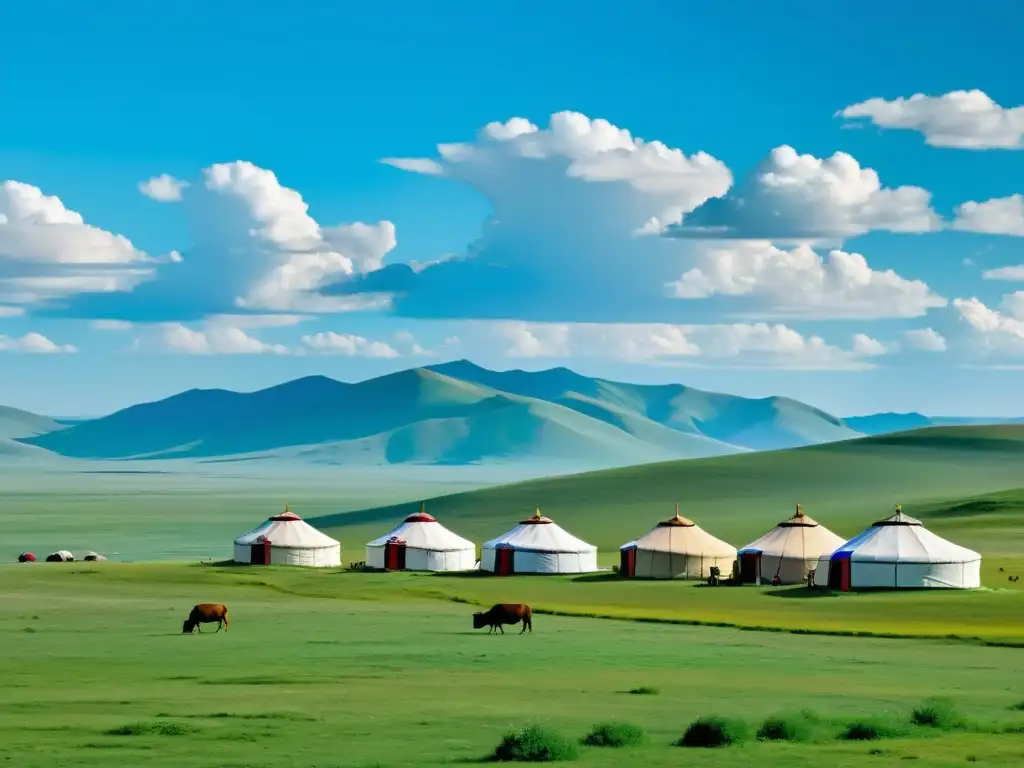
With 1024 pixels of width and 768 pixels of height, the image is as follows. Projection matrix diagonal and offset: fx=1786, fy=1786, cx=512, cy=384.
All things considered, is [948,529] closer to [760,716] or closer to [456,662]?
[456,662]

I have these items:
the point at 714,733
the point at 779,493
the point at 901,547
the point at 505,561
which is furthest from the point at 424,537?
the point at 779,493

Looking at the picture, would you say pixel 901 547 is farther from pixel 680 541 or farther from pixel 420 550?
pixel 420 550

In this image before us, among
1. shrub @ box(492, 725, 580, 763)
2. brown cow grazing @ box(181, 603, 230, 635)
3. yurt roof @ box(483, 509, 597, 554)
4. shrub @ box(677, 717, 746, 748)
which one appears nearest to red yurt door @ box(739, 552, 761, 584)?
yurt roof @ box(483, 509, 597, 554)

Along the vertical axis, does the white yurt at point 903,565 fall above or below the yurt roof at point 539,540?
below

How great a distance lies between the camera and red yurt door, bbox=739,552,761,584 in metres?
66.2

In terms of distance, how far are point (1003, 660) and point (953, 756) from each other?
1736 centimetres

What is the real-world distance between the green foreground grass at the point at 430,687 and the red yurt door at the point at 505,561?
1520cm

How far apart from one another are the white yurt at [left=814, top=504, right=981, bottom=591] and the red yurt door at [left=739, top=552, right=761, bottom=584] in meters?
4.33

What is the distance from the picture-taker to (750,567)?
66.4 m

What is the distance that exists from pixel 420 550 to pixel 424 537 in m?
0.76

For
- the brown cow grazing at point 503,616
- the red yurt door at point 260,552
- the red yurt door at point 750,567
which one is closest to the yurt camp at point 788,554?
the red yurt door at point 750,567

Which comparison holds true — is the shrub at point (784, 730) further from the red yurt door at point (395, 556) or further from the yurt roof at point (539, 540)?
the red yurt door at point (395, 556)

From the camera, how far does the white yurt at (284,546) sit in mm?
78188

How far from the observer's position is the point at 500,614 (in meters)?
45.6
